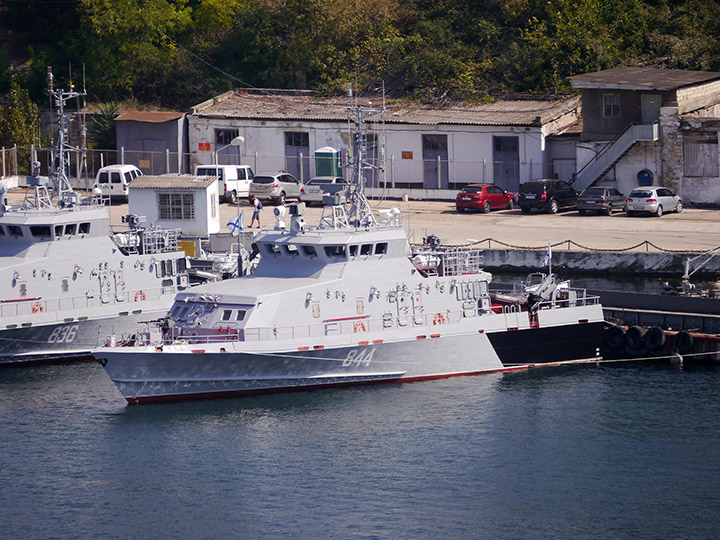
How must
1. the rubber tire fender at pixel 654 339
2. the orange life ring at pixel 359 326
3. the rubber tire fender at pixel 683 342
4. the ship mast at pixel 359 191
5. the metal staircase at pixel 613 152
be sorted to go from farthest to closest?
the metal staircase at pixel 613 152, the rubber tire fender at pixel 654 339, the rubber tire fender at pixel 683 342, the ship mast at pixel 359 191, the orange life ring at pixel 359 326

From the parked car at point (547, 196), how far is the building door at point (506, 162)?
3.69 m

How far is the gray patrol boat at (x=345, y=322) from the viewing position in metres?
29.5

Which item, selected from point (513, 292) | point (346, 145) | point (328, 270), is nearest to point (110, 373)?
point (328, 270)

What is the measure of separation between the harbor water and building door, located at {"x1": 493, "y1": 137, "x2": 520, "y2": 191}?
86.8ft

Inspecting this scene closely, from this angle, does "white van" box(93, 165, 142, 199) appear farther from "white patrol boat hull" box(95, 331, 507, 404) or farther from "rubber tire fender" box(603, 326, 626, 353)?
"rubber tire fender" box(603, 326, 626, 353)

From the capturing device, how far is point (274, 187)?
57281 millimetres

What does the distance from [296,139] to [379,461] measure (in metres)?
38.6

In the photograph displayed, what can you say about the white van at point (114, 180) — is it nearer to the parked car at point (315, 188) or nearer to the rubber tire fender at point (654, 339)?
the parked car at point (315, 188)

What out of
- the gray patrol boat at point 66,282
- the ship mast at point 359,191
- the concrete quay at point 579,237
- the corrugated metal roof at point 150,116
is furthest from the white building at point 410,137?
the ship mast at point 359,191

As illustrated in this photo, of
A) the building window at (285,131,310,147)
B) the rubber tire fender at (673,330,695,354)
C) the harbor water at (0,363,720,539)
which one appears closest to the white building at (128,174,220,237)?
the harbor water at (0,363,720,539)

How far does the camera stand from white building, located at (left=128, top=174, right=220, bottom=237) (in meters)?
46.5

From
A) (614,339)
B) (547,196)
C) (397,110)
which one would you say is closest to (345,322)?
(614,339)

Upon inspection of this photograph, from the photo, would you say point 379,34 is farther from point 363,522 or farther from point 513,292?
point 363,522

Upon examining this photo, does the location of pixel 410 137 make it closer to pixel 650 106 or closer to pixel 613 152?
pixel 613 152
